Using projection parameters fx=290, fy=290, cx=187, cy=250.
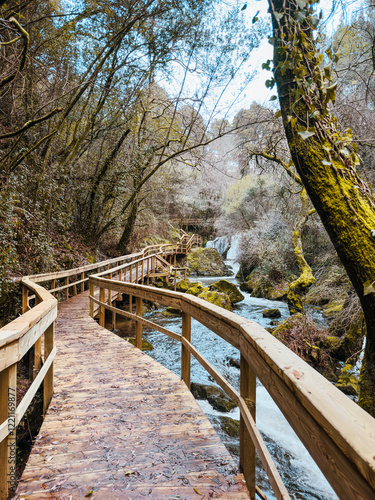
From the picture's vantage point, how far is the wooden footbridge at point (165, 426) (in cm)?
70

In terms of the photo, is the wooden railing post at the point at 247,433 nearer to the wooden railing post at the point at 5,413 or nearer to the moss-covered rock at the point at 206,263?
the wooden railing post at the point at 5,413

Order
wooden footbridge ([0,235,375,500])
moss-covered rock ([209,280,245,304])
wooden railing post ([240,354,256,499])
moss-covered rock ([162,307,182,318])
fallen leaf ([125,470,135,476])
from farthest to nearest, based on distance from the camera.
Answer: moss-covered rock ([209,280,245,304]), moss-covered rock ([162,307,182,318]), fallen leaf ([125,470,135,476]), wooden railing post ([240,354,256,499]), wooden footbridge ([0,235,375,500])

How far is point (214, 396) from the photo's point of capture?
5527 millimetres

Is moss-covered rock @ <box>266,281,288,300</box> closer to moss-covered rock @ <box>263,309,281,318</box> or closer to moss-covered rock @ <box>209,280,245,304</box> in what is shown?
moss-covered rock @ <box>209,280,245,304</box>

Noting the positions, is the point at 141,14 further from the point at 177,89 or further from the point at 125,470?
the point at 125,470

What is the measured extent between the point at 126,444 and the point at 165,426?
0.35m

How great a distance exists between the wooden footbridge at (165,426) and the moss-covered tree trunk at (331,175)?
1.60 metres

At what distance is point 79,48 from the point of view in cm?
877

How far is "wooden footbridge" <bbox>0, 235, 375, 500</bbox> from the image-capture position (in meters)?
0.70

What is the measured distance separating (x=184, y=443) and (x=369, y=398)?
2.21 metres

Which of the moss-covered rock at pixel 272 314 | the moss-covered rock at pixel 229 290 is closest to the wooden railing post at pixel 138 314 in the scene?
the moss-covered rock at pixel 272 314

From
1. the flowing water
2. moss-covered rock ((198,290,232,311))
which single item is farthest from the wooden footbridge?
moss-covered rock ((198,290,232,311))

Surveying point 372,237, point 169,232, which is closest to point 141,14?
point 372,237

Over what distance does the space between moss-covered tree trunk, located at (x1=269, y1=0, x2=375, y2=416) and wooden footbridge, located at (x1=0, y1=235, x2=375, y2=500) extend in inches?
63.0
